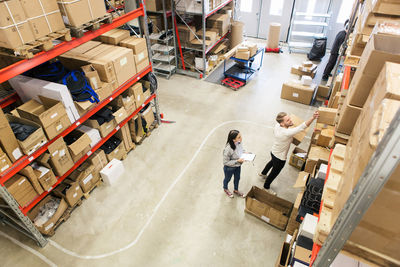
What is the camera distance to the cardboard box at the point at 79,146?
178 inches

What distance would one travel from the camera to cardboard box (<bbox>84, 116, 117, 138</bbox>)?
199 inches

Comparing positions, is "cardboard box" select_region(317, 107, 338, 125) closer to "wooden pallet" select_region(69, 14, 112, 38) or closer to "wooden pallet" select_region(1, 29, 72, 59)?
"wooden pallet" select_region(69, 14, 112, 38)

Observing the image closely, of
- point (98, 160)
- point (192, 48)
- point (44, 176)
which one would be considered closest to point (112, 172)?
point (98, 160)

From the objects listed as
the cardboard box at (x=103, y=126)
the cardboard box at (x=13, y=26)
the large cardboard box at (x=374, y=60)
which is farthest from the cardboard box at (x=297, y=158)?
the cardboard box at (x=13, y=26)

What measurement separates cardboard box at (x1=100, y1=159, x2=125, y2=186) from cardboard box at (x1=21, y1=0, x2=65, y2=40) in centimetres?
290

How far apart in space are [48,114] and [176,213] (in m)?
2.88

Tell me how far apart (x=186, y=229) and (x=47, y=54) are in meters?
3.69

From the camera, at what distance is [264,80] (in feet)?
29.8

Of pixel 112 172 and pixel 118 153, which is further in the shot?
pixel 118 153

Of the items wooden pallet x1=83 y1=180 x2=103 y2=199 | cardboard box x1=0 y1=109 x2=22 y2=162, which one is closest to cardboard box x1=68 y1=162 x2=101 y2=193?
wooden pallet x1=83 y1=180 x2=103 y2=199

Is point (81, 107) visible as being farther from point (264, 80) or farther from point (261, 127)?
point (264, 80)

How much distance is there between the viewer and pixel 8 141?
3.53 meters

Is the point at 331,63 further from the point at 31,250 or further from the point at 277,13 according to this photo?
the point at 31,250

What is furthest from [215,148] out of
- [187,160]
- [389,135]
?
[389,135]
